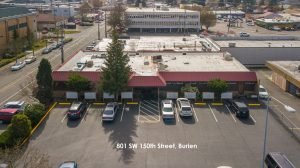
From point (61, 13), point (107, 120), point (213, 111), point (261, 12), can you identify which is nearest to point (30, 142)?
point (107, 120)

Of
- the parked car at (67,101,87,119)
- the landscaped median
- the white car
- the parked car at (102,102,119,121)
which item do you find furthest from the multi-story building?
the white car

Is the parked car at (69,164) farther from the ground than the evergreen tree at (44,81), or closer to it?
closer to it

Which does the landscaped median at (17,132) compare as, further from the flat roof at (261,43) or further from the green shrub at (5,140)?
the flat roof at (261,43)

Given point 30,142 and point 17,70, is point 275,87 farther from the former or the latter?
point 17,70

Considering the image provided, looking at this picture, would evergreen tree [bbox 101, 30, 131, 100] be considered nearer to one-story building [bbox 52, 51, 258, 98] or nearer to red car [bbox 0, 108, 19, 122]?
one-story building [bbox 52, 51, 258, 98]

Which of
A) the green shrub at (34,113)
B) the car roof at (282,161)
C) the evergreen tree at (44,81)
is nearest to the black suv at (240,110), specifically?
the car roof at (282,161)
